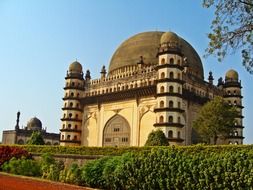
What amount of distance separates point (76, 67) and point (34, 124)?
2507 cm

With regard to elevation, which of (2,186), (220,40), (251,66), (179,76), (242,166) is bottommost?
(2,186)

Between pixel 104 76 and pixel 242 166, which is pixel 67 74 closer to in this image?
pixel 104 76

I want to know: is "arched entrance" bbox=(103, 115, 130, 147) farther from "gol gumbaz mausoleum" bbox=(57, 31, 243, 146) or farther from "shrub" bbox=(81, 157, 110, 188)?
"shrub" bbox=(81, 157, 110, 188)

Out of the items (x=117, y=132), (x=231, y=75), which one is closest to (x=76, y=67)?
(x=117, y=132)

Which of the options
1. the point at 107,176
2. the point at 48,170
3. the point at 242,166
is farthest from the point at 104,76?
the point at 242,166

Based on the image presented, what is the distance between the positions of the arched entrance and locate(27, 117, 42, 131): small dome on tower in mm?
30646

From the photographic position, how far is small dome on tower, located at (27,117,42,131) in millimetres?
71050

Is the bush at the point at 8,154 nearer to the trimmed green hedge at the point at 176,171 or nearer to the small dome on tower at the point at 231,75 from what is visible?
the trimmed green hedge at the point at 176,171

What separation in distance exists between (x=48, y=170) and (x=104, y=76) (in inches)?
1283

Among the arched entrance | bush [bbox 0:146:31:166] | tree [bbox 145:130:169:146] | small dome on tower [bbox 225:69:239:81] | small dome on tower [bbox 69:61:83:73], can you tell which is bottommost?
bush [bbox 0:146:31:166]

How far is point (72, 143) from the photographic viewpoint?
47375mm

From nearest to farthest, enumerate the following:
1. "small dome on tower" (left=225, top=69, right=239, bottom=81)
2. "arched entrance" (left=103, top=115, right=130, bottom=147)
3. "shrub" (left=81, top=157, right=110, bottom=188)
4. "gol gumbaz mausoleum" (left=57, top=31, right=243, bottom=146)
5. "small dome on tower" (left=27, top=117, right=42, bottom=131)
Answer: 1. "shrub" (left=81, top=157, right=110, bottom=188)
2. "gol gumbaz mausoleum" (left=57, top=31, right=243, bottom=146)
3. "arched entrance" (left=103, top=115, right=130, bottom=147)
4. "small dome on tower" (left=225, top=69, right=239, bottom=81)
5. "small dome on tower" (left=27, top=117, right=42, bottom=131)

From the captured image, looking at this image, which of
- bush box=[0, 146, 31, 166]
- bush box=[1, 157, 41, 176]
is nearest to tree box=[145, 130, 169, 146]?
bush box=[0, 146, 31, 166]

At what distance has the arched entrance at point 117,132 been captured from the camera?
138 ft
